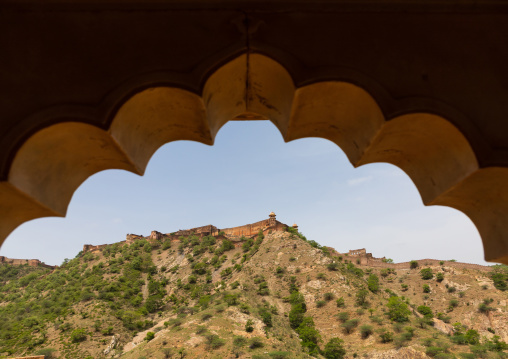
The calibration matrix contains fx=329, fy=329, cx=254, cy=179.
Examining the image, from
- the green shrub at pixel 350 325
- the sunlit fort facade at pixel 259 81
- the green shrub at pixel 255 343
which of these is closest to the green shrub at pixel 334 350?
the green shrub at pixel 350 325

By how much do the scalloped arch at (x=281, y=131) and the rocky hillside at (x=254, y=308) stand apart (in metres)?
34.7

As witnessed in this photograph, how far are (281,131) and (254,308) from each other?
41566 millimetres

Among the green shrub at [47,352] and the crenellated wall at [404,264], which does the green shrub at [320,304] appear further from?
the green shrub at [47,352]

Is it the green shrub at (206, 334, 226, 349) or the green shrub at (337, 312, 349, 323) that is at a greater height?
the green shrub at (337, 312, 349, 323)

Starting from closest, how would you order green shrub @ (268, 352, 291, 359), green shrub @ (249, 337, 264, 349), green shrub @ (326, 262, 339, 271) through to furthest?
green shrub @ (268, 352, 291, 359)
green shrub @ (249, 337, 264, 349)
green shrub @ (326, 262, 339, 271)

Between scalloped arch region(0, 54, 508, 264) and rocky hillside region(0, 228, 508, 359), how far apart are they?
3466 centimetres

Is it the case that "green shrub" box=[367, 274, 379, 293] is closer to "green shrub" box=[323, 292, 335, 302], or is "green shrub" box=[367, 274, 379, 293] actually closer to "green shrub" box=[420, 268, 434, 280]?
"green shrub" box=[323, 292, 335, 302]

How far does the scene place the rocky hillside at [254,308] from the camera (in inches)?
1379

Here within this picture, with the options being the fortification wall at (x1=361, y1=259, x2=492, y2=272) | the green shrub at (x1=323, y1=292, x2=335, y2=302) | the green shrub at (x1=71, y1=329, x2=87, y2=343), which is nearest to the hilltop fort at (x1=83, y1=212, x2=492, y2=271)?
the fortification wall at (x1=361, y1=259, x2=492, y2=272)

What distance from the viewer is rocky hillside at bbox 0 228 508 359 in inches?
1379

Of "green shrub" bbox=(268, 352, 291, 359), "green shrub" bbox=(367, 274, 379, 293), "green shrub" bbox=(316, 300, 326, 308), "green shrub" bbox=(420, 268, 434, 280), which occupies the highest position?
A: "green shrub" bbox=(420, 268, 434, 280)

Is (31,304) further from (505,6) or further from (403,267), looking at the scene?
(505,6)

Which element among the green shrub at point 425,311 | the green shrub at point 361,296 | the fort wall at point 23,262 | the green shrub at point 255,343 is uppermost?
the fort wall at point 23,262

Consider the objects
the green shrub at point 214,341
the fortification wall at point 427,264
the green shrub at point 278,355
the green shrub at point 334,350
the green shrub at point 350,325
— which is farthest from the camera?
the fortification wall at point 427,264
